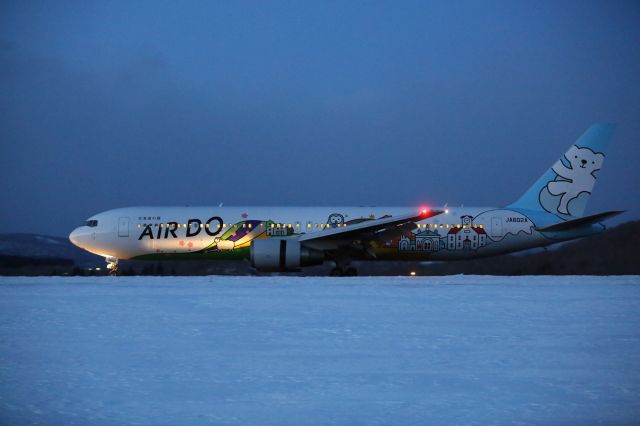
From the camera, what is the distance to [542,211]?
993 inches

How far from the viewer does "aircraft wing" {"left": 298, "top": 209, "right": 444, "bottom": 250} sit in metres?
21.9

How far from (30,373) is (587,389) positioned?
4.55m

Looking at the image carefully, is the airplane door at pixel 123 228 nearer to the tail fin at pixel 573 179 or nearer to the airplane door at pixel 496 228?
the airplane door at pixel 496 228

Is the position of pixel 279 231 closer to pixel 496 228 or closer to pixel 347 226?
pixel 347 226

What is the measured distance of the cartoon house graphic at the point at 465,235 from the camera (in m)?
24.3

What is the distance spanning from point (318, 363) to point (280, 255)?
1539 centimetres

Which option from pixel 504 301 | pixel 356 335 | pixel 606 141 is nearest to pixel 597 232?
→ pixel 606 141

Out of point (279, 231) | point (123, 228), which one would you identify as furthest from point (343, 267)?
point (123, 228)

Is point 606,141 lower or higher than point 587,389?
higher

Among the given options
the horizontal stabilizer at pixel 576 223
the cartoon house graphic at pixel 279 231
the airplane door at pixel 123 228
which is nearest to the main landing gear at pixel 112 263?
the airplane door at pixel 123 228

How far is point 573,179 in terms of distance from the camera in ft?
83.6

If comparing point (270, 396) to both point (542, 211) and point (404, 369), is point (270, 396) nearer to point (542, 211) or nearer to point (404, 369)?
point (404, 369)

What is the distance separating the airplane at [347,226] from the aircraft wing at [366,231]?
1.9 inches

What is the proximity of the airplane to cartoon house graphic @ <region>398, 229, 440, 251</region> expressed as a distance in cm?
3
